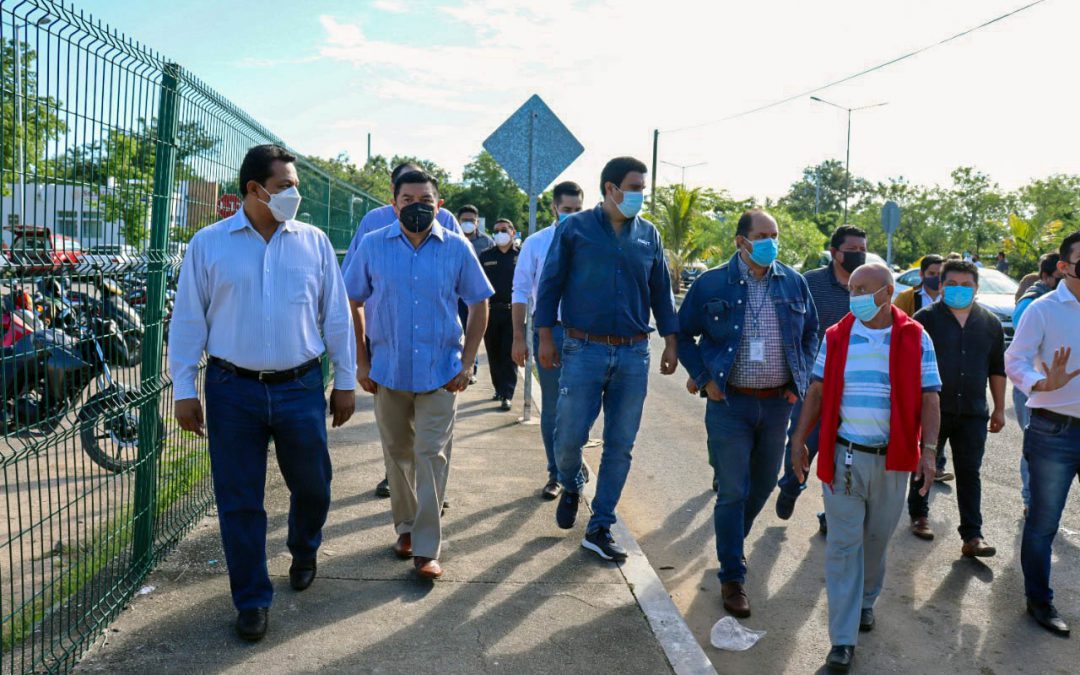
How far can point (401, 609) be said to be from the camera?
4.44 metres

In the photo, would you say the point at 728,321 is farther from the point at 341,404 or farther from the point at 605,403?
→ the point at 341,404

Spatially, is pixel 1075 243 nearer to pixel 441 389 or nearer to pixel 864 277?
pixel 864 277

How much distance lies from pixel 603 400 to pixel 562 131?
4.91m

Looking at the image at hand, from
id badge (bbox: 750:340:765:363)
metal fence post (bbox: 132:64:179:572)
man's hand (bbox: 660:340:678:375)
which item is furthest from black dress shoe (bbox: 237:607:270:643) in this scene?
id badge (bbox: 750:340:765:363)

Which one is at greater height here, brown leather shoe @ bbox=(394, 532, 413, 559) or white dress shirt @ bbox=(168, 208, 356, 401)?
white dress shirt @ bbox=(168, 208, 356, 401)

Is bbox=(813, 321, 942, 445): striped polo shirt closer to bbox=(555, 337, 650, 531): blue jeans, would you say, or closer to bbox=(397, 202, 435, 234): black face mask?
bbox=(555, 337, 650, 531): blue jeans

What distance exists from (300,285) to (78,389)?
101 centimetres

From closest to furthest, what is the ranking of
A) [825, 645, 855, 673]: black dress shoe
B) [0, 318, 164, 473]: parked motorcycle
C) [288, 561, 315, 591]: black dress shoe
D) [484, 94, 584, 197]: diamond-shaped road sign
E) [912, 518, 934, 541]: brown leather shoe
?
[0, 318, 164, 473]: parked motorcycle
[825, 645, 855, 673]: black dress shoe
[288, 561, 315, 591]: black dress shoe
[912, 518, 934, 541]: brown leather shoe
[484, 94, 584, 197]: diamond-shaped road sign

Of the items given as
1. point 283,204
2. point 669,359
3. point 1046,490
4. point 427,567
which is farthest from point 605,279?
point 1046,490

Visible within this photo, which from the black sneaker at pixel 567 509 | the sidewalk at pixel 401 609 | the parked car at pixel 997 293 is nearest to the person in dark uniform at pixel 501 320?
the sidewalk at pixel 401 609

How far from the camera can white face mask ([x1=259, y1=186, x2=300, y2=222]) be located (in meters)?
4.14

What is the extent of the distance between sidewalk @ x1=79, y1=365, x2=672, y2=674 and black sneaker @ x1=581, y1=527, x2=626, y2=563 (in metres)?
0.07

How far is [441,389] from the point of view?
16.5 ft

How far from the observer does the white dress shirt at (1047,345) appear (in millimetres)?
4844
